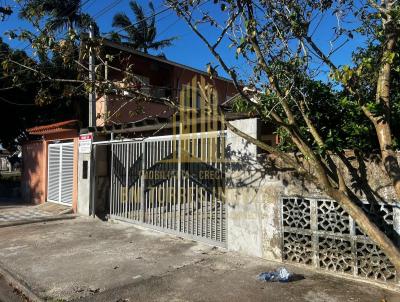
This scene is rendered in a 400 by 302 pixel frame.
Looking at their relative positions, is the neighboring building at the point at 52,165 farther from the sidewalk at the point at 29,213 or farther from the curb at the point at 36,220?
the curb at the point at 36,220

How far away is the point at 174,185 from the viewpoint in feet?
26.8

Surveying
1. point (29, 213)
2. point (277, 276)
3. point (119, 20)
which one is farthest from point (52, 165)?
point (119, 20)

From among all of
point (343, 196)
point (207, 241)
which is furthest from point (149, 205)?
point (343, 196)

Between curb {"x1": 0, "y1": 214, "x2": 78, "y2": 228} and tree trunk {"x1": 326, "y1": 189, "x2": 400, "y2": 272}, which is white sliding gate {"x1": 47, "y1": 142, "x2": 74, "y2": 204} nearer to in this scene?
curb {"x1": 0, "y1": 214, "x2": 78, "y2": 228}

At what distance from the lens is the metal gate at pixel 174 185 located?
718 centimetres

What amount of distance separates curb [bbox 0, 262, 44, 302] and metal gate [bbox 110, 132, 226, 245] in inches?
129

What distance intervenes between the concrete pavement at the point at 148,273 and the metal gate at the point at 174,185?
450 mm

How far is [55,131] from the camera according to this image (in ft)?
41.8

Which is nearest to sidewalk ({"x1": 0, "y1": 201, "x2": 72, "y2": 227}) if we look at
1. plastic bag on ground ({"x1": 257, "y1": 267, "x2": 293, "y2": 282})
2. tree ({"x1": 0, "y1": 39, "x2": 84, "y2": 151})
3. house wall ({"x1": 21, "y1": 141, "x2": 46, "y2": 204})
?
house wall ({"x1": 21, "y1": 141, "x2": 46, "y2": 204})

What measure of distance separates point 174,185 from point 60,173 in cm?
625

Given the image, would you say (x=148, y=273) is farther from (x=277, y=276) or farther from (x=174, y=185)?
(x=174, y=185)

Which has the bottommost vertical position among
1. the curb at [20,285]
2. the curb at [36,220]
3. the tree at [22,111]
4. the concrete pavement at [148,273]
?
the curb at [20,285]

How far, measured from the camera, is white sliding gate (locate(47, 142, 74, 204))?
1226cm

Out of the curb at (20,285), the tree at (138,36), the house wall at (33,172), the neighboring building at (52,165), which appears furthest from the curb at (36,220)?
the tree at (138,36)
